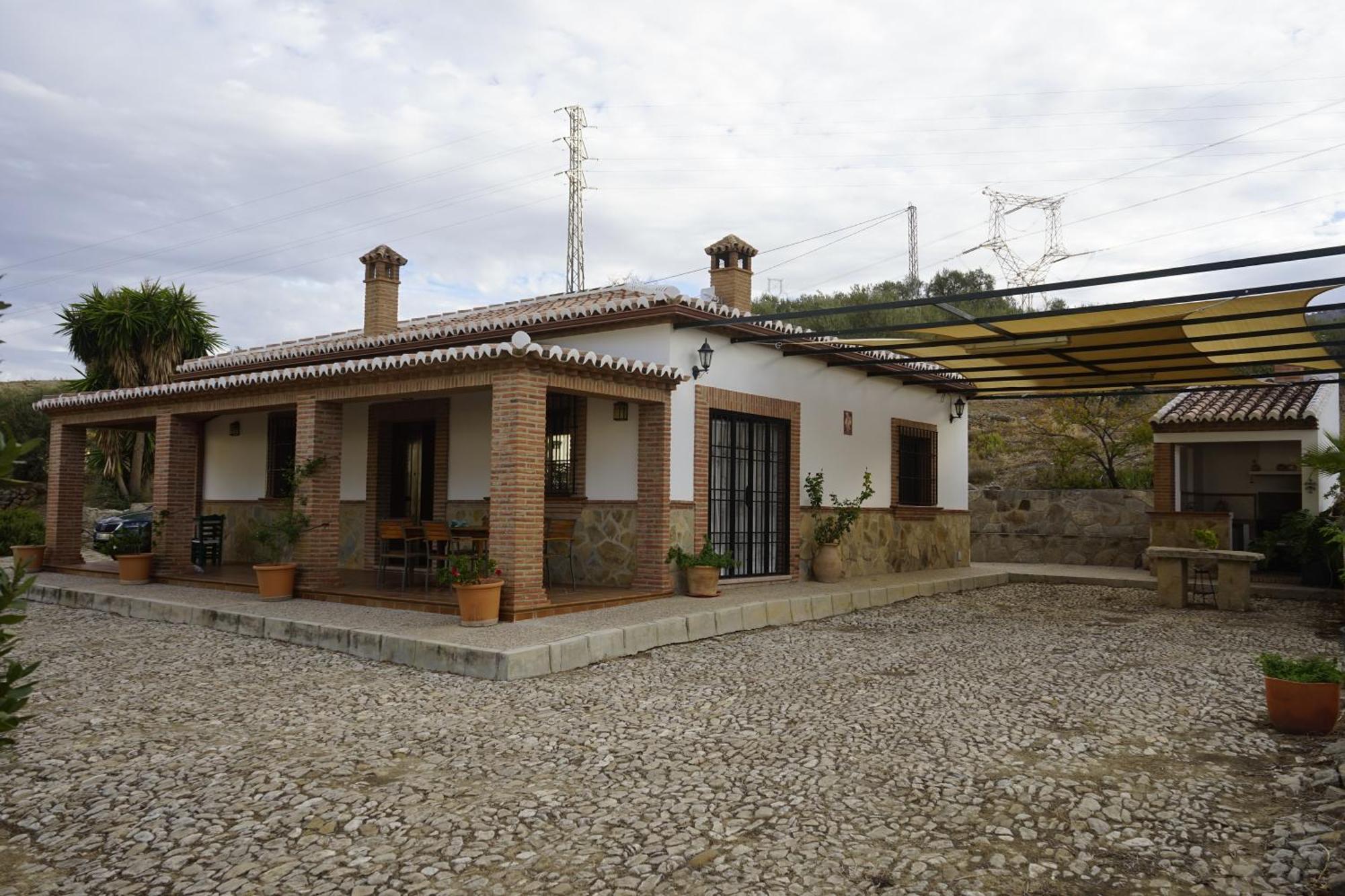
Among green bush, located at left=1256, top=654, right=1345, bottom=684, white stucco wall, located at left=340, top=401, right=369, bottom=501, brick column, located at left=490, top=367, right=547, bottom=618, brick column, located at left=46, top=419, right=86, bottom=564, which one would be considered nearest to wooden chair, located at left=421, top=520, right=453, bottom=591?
brick column, located at left=490, top=367, right=547, bottom=618

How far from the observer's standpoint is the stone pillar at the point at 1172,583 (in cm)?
1111

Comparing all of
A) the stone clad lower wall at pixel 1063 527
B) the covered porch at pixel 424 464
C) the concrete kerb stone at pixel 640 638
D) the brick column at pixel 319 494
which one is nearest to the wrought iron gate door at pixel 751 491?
the covered porch at pixel 424 464

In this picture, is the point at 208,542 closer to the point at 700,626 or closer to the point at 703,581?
the point at 703,581

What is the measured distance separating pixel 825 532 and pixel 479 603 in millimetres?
5485

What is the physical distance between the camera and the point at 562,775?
171 inches

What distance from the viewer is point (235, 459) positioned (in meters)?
14.3

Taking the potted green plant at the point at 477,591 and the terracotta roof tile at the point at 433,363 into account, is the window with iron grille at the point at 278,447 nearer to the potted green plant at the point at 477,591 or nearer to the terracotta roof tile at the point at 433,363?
the terracotta roof tile at the point at 433,363

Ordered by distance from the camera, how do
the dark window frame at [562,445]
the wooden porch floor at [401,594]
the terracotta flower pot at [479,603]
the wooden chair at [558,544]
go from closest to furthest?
the terracotta flower pot at [479,603] < the wooden porch floor at [401,594] < the wooden chair at [558,544] < the dark window frame at [562,445]

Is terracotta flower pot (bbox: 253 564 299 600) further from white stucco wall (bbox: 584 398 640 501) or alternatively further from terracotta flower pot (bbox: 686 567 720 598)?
terracotta flower pot (bbox: 686 567 720 598)

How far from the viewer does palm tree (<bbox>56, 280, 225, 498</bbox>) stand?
61.6 feet

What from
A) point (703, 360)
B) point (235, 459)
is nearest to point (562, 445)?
point (703, 360)

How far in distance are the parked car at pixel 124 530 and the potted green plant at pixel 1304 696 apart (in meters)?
12.1

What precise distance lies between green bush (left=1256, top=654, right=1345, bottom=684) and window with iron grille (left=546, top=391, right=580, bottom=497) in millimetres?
6995

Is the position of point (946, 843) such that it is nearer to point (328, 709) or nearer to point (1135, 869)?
point (1135, 869)
